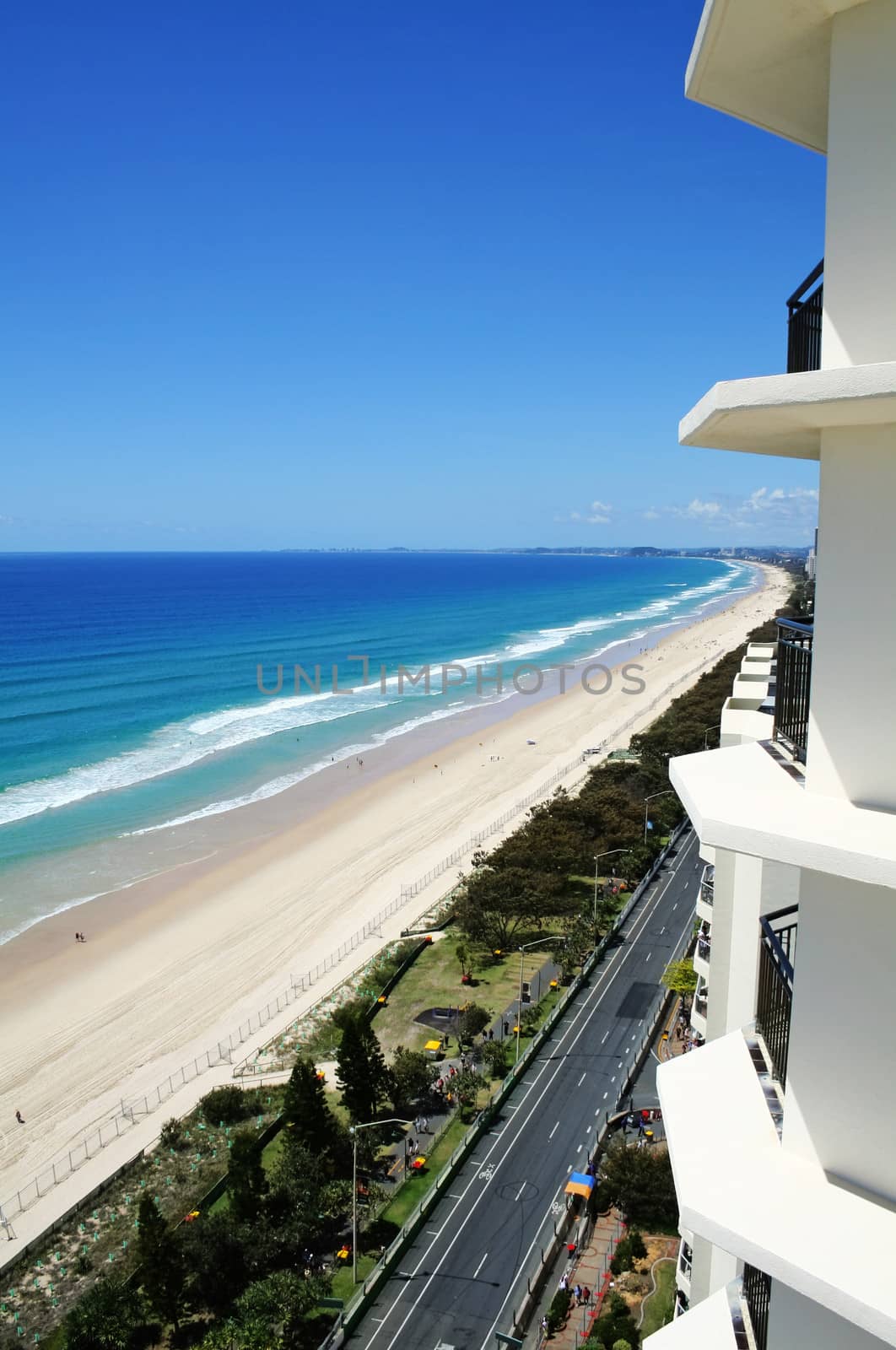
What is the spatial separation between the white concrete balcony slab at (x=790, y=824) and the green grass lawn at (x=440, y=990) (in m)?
29.1

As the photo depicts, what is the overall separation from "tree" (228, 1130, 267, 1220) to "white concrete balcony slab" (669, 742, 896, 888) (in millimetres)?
22750

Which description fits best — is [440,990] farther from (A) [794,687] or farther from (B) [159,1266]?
(A) [794,687]

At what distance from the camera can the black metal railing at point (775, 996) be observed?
5172 mm

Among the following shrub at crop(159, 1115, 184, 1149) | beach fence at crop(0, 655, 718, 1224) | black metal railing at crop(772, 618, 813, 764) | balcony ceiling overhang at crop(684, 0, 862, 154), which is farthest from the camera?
shrub at crop(159, 1115, 184, 1149)

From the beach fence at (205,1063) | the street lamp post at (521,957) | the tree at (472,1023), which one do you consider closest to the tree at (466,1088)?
the street lamp post at (521,957)

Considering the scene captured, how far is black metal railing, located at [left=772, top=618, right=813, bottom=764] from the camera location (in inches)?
201

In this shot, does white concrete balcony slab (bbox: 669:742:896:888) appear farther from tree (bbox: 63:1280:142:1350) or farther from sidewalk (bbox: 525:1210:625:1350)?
tree (bbox: 63:1280:142:1350)

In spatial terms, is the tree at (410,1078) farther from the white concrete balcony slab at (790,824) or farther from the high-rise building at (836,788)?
the white concrete balcony slab at (790,824)

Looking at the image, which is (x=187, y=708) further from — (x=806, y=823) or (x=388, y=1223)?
(x=806, y=823)

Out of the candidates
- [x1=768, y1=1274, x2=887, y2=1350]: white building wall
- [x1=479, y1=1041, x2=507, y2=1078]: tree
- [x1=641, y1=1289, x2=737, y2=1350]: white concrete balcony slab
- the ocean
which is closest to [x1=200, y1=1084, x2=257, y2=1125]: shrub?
[x1=479, y1=1041, x2=507, y2=1078]: tree

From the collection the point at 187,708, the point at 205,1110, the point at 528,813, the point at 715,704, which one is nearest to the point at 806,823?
the point at 205,1110

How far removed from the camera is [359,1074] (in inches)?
1059

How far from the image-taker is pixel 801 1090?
4383mm

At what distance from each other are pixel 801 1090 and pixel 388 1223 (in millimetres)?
22784
